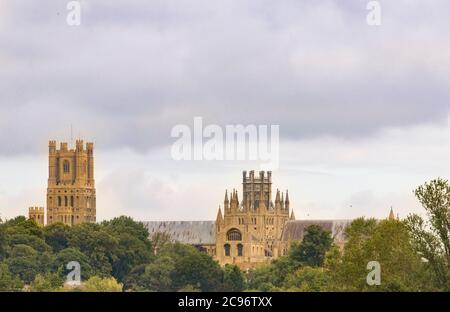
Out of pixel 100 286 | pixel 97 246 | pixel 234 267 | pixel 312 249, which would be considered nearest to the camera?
pixel 100 286

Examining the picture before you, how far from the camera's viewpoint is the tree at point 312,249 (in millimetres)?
162625

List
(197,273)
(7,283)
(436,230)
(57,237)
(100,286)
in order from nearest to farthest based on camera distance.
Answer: (436,230), (7,283), (100,286), (197,273), (57,237)

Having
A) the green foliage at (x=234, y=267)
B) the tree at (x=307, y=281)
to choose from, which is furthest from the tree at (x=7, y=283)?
the tree at (x=307, y=281)

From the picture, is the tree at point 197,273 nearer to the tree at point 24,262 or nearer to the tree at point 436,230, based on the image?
the tree at point 24,262

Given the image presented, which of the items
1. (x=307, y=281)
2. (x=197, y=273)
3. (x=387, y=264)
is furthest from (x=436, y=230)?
(x=197, y=273)

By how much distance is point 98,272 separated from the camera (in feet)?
546

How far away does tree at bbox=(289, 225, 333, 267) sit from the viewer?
534ft

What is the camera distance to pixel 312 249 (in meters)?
165

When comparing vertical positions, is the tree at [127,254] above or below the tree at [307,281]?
above

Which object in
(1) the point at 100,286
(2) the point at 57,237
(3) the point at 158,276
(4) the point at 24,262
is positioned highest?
(2) the point at 57,237

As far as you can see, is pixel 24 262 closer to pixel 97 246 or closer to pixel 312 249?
pixel 97 246

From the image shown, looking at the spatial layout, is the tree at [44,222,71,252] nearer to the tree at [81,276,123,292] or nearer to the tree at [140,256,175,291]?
the tree at [140,256,175,291]

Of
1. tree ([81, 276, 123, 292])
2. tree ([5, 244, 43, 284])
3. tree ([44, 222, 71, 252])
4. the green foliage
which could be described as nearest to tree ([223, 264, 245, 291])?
the green foliage

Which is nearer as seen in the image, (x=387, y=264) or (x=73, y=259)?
(x=387, y=264)
